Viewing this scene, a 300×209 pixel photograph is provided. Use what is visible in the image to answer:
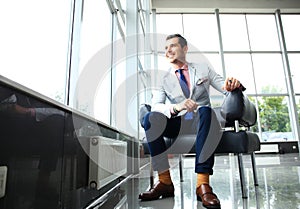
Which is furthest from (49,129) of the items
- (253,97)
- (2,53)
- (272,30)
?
(272,30)

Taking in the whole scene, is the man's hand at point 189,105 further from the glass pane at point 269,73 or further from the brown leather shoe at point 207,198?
the glass pane at point 269,73

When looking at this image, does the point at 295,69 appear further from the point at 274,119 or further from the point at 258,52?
the point at 274,119

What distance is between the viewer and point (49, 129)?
2.32 feet

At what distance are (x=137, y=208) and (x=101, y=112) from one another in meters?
1.01

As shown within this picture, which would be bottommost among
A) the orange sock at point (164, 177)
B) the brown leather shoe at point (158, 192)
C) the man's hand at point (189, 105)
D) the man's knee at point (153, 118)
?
the brown leather shoe at point (158, 192)

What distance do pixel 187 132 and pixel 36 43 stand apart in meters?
0.98

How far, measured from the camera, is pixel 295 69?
6.41 metres

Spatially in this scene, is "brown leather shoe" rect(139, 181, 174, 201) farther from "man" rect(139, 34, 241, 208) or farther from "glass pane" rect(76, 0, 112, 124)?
"glass pane" rect(76, 0, 112, 124)

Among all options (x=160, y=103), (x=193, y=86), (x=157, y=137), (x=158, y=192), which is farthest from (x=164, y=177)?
(x=193, y=86)

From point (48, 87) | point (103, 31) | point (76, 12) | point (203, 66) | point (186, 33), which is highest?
point (186, 33)

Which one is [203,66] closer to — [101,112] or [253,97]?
[101,112]

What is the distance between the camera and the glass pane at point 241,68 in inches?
243

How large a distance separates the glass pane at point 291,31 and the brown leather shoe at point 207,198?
6836mm

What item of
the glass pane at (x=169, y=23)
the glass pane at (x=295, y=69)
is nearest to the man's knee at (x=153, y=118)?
the glass pane at (x=169, y=23)
